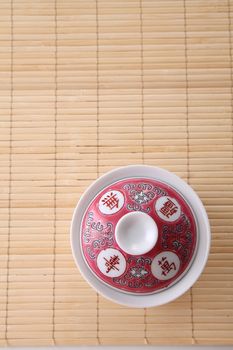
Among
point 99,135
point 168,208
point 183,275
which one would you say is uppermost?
point 99,135

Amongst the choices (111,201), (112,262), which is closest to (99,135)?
(111,201)

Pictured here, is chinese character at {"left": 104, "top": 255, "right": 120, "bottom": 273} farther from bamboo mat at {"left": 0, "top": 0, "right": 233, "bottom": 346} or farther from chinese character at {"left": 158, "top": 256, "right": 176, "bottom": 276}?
bamboo mat at {"left": 0, "top": 0, "right": 233, "bottom": 346}

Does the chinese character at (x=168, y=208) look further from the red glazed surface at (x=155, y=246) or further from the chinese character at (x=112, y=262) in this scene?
the chinese character at (x=112, y=262)

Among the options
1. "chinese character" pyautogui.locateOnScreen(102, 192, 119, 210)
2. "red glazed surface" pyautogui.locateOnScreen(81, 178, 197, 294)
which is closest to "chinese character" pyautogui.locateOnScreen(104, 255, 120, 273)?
"red glazed surface" pyautogui.locateOnScreen(81, 178, 197, 294)

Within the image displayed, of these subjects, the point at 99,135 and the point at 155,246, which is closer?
the point at 155,246

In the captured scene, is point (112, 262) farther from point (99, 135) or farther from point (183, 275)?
point (99, 135)

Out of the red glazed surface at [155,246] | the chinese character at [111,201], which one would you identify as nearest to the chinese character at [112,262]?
the red glazed surface at [155,246]

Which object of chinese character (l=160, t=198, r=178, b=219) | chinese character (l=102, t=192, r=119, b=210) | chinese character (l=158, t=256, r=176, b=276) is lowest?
chinese character (l=158, t=256, r=176, b=276)

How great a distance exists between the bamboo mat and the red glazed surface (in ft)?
0.56

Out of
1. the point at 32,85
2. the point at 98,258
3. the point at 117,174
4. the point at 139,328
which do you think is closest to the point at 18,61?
the point at 32,85

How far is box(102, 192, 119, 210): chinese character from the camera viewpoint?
0.81m

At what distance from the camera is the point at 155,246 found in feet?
2.58

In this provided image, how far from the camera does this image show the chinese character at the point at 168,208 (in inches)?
31.7

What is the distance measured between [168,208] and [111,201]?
12 centimetres
